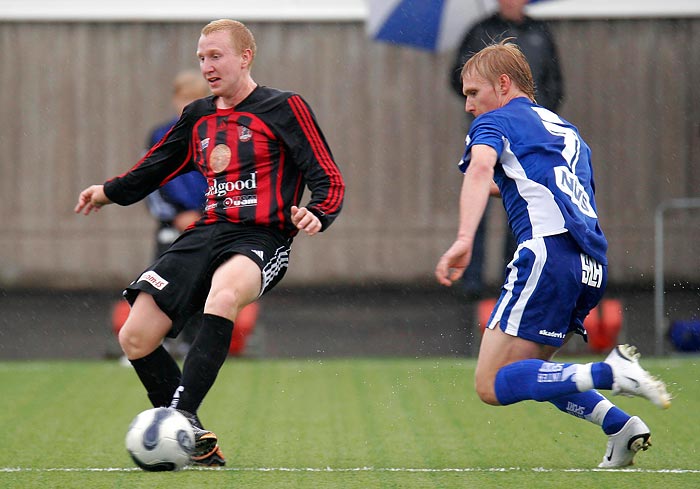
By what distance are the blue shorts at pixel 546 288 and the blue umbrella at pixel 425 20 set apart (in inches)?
197

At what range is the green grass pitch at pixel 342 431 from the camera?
4484 millimetres

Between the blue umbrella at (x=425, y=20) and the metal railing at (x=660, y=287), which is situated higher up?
the blue umbrella at (x=425, y=20)

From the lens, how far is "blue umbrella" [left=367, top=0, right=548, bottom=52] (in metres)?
9.23

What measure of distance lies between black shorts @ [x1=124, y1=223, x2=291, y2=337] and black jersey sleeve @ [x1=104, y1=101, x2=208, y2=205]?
16.2 inches

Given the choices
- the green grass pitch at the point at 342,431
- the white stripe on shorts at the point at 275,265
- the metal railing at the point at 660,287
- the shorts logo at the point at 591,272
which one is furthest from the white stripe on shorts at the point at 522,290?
the metal railing at the point at 660,287

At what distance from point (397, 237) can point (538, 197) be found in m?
7.04

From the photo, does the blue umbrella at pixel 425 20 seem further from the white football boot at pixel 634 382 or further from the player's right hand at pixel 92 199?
the white football boot at pixel 634 382

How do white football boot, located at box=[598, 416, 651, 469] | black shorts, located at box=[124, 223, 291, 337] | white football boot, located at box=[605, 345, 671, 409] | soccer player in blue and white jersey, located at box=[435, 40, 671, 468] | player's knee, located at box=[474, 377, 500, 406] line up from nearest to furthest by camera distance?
white football boot, located at box=[605, 345, 671, 409], soccer player in blue and white jersey, located at box=[435, 40, 671, 468], player's knee, located at box=[474, 377, 500, 406], white football boot, located at box=[598, 416, 651, 469], black shorts, located at box=[124, 223, 291, 337]

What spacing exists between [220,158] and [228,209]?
22cm

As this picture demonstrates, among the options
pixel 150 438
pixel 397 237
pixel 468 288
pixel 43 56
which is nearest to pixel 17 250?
pixel 43 56

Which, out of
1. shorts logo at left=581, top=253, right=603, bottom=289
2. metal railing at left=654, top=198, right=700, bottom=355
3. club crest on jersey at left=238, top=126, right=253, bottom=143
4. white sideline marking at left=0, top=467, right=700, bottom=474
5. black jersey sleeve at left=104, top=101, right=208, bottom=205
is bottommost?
metal railing at left=654, top=198, right=700, bottom=355

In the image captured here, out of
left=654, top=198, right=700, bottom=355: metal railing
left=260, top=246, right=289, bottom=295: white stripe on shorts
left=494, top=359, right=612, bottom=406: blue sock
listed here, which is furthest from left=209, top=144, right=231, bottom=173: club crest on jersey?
left=654, top=198, right=700, bottom=355: metal railing

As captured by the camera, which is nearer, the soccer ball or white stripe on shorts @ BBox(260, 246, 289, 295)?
the soccer ball

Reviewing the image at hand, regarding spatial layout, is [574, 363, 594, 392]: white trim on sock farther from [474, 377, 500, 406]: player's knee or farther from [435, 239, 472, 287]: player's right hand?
[435, 239, 472, 287]: player's right hand
